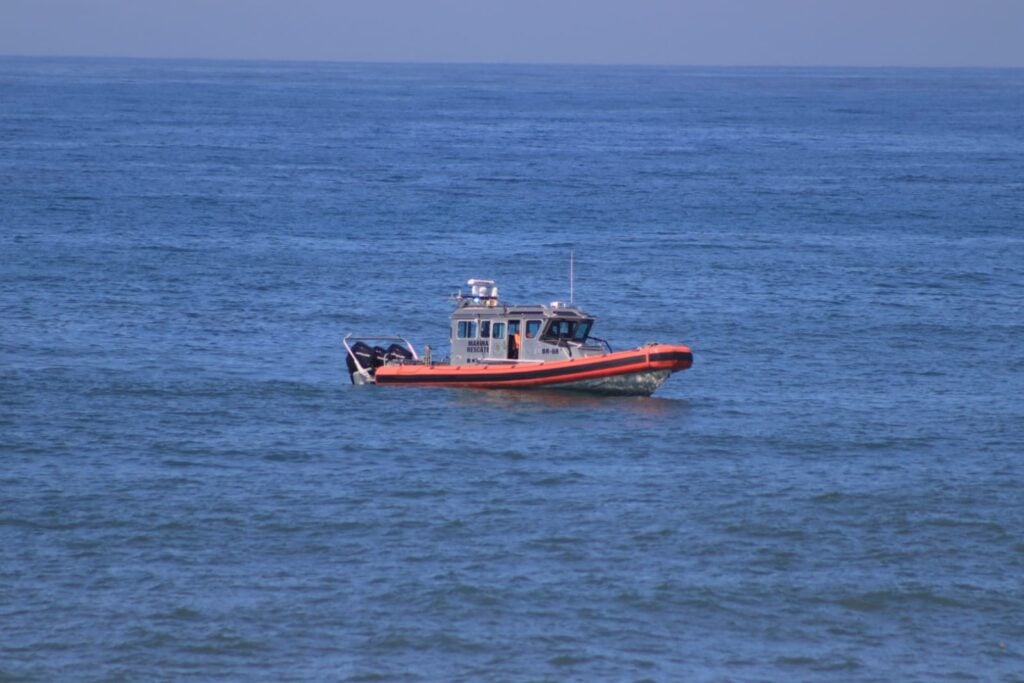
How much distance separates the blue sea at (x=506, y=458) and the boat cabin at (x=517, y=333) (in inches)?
50.2

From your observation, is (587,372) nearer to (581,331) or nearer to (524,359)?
(581,331)

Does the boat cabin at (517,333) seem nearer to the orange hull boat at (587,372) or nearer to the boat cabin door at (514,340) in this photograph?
the boat cabin door at (514,340)

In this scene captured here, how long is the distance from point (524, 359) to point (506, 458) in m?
6.43

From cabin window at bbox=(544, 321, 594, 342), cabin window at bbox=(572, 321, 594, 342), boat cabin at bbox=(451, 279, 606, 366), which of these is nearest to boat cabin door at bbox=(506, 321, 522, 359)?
boat cabin at bbox=(451, 279, 606, 366)

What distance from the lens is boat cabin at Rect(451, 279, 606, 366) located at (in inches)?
1640

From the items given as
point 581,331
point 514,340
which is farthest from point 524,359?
point 581,331

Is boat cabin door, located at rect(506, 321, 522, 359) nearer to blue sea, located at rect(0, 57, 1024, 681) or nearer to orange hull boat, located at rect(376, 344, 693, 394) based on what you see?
orange hull boat, located at rect(376, 344, 693, 394)

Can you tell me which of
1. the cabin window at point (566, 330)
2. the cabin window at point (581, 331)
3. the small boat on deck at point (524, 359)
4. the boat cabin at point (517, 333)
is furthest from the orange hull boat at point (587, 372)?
the cabin window at point (581, 331)

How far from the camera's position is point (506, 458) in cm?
3581

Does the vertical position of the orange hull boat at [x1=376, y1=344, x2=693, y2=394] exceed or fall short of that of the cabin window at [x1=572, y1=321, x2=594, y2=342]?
it falls short

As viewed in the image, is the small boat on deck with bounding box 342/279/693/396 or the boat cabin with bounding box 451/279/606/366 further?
the boat cabin with bounding box 451/279/606/366

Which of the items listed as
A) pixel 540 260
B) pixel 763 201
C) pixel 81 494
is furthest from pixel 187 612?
pixel 763 201

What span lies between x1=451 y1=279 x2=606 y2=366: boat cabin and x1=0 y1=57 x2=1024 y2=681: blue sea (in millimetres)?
1274

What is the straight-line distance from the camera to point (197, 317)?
52.0 m
